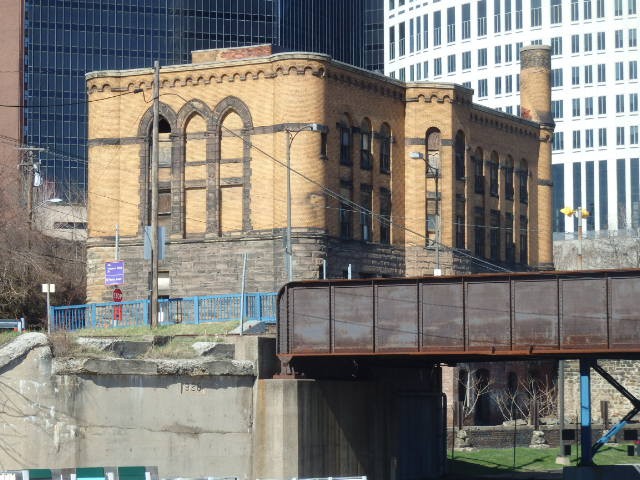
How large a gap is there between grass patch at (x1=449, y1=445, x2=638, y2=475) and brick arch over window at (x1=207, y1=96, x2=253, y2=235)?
1469 centimetres

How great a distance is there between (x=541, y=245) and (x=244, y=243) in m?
25.0

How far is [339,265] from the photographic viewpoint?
66.1 metres

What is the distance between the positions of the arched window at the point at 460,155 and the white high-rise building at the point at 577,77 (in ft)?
266

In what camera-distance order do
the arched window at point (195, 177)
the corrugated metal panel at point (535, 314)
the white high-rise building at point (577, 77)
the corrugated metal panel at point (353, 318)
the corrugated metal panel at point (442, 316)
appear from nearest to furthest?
1. the corrugated metal panel at point (535, 314)
2. the corrugated metal panel at point (442, 316)
3. the corrugated metal panel at point (353, 318)
4. the arched window at point (195, 177)
5. the white high-rise building at point (577, 77)

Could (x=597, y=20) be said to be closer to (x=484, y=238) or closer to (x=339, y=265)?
(x=484, y=238)

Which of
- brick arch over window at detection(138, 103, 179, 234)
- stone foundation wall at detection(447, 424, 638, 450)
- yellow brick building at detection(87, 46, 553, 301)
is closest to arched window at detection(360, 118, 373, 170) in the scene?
yellow brick building at detection(87, 46, 553, 301)

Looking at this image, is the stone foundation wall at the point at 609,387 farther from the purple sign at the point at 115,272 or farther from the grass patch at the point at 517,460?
the purple sign at the point at 115,272

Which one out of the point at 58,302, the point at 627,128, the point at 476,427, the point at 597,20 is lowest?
the point at 476,427

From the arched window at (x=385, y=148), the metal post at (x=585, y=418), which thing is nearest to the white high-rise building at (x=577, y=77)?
the arched window at (x=385, y=148)

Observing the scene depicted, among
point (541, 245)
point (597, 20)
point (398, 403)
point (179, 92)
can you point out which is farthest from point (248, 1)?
point (398, 403)

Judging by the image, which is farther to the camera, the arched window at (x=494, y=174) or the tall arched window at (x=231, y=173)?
the arched window at (x=494, y=174)

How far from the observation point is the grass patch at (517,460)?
203ft

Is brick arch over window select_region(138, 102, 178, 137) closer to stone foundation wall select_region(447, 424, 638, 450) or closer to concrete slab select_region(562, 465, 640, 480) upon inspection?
stone foundation wall select_region(447, 424, 638, 450)

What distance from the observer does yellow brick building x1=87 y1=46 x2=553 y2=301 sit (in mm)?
64062
